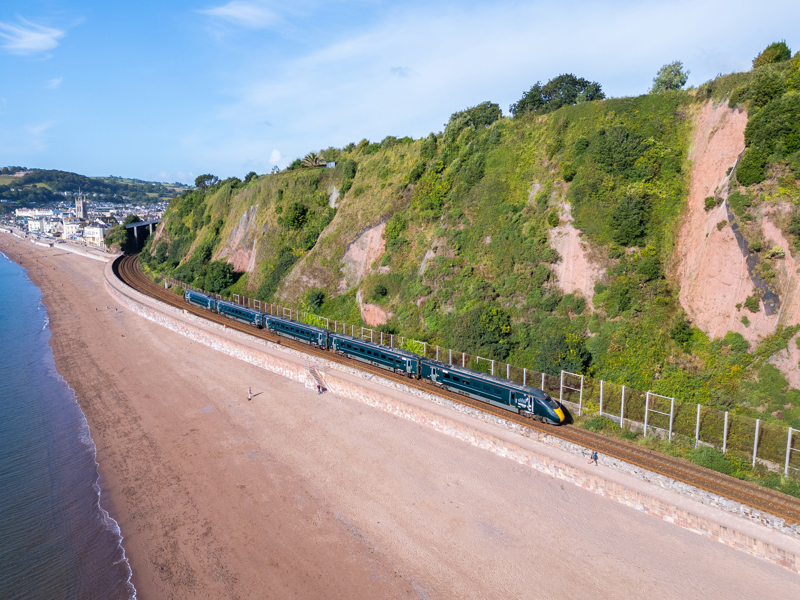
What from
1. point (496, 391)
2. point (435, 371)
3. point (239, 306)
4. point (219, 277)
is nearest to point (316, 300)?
point (239, 306)

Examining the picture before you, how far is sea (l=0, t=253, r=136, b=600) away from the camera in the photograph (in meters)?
18.4

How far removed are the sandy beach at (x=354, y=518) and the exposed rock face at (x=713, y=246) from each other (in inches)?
565

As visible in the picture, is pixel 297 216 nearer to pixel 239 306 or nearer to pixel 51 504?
pixel 239 306

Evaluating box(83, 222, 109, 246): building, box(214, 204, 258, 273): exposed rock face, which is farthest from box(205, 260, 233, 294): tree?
box(83, 222, 109, 246): building

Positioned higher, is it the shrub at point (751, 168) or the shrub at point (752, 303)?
the shrub at point (751, 168)

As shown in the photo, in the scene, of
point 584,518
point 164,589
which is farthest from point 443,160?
point 164,589

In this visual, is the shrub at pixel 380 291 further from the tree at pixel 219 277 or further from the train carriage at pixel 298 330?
the tree at pixel 219 277

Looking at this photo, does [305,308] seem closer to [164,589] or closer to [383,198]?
[383,198]

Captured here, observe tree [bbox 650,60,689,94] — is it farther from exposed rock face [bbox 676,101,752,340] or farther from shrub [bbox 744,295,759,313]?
shrub [bbox 744,295,759,313]

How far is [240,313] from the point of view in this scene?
5209 cm

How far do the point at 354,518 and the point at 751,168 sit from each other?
32556 mm

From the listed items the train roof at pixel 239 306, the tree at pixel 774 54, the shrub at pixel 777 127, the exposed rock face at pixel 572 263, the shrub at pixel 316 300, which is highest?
the tree at pixel 774 54

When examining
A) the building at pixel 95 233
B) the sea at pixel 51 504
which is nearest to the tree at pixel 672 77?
the sea at pixel 51 504

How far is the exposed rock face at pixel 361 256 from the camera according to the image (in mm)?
49750
